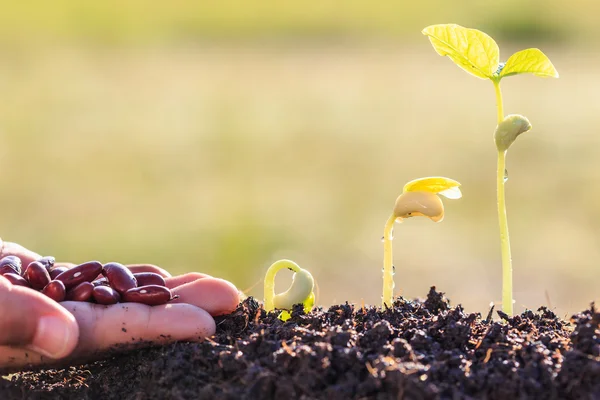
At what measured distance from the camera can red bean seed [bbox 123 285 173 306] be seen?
1.33 metres

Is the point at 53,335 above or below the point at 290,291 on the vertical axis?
below

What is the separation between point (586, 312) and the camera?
121 cm

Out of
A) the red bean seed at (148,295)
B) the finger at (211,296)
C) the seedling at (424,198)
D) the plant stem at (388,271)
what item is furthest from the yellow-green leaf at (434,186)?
the red bean seed at (148,295)

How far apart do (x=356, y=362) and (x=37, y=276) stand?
0.68 metres

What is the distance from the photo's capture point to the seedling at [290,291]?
148 centimetres

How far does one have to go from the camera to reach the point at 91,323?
4.16 feet

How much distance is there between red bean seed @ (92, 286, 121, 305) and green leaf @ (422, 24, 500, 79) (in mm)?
808

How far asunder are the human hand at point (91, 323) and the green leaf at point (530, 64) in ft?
2.40

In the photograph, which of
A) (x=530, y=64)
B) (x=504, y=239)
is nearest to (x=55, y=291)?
(x=504, y=239)

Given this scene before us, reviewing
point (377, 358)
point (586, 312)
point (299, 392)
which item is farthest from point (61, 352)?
point (586, 312)

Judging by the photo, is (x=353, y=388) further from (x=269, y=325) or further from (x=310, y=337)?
(x=269, y=325)

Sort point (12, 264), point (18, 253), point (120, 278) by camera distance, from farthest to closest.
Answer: point (18, 253) → point (12, 264) → point (120, 278)

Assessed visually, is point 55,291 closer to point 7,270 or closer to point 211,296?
point 7,270

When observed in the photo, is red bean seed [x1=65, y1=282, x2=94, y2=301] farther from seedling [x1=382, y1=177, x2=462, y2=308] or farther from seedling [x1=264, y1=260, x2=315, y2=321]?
seedling [x1=382, y1=177, x2=462, y2=308]
